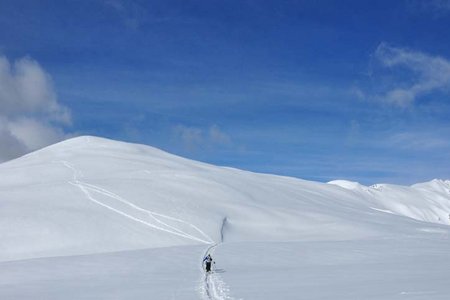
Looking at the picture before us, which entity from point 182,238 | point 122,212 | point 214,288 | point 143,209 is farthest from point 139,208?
point 214,288

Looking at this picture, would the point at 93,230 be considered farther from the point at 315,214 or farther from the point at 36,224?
the point at 315,214

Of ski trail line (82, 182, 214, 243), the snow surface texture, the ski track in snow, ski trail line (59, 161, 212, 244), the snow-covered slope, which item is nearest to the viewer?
the ski track in snow

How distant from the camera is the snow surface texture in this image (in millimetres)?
22453

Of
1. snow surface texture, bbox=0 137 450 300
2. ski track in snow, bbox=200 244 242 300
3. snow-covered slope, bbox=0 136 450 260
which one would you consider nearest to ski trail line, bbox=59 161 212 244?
snow-covered slope, bbox=0 136 450 260

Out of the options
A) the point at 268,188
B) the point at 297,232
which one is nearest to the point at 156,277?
the point at 297,232

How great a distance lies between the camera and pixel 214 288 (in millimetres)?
21469

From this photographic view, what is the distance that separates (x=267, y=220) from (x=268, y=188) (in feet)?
74.7

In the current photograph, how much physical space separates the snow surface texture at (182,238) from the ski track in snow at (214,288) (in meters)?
0.05

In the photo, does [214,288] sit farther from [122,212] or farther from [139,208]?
[139,208]

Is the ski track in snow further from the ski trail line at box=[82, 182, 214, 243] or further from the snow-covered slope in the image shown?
the ski trail line at box=[82, 182, 214, 243]

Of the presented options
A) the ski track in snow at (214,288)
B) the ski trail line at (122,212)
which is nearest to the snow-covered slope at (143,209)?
the ski trail line at (122,212)

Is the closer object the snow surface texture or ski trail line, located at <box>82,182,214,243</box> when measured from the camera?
the snow surface texture

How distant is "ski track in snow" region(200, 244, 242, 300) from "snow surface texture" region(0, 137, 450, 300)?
55 mm

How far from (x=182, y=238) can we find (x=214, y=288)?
31.3m
